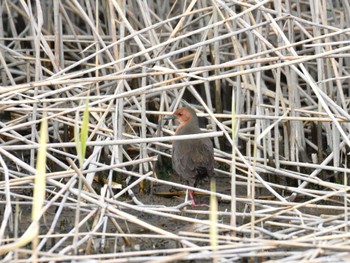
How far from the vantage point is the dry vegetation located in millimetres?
4602

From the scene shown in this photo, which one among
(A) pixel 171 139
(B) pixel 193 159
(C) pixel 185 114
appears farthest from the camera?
(C) pixel 185 114

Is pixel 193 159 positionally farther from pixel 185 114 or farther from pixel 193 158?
pixel 185 114

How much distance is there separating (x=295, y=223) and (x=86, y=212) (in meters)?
1.15

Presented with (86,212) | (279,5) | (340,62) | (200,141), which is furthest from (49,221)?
(340,62)

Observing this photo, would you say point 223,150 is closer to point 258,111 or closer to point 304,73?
point 258,111

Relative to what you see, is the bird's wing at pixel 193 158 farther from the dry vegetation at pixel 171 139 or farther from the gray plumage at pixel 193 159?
the dry vegetation at pixel 171 139

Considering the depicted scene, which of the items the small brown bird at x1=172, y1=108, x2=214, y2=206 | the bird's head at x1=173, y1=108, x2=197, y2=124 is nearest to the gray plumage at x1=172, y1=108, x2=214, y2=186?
the small brown bird at x1=172, y1=108, x2=214, y2=206

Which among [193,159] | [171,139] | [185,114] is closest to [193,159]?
[193,159]

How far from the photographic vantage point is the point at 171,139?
479 cm

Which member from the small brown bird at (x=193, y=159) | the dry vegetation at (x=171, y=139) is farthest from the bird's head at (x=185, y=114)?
the small brown bird at (x=193, y=159)

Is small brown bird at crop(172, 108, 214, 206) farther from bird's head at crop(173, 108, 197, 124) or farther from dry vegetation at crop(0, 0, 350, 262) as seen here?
bird's head at crop(173, 108, 197, 124)

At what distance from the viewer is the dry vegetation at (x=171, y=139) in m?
4.60

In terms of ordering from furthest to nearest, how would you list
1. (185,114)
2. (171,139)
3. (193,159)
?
(185,114), (193,159), (171,139)

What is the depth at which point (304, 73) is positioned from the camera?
5.61 m
